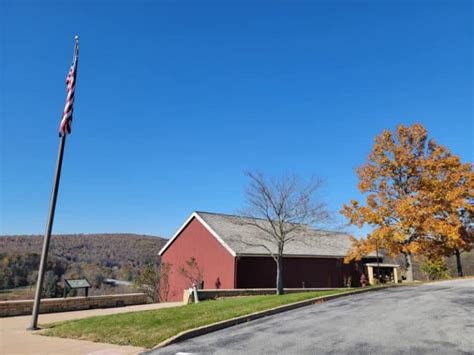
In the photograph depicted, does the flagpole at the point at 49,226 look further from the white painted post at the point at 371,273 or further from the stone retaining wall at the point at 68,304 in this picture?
the white painted post at the point at 371,273

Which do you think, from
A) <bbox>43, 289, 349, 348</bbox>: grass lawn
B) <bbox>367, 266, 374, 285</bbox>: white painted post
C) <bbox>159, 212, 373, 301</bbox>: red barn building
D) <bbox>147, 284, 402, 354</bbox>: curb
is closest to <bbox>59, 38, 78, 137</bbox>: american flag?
<bbox>43, 289, 349, 348</bbox>: grass lawn

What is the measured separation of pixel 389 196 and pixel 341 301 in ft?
42.3

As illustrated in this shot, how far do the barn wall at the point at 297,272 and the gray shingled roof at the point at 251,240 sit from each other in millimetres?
571

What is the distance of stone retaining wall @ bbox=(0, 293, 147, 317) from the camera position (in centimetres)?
1393

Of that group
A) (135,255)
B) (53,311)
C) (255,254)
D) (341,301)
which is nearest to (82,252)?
(135,255)

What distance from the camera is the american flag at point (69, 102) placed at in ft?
41.0

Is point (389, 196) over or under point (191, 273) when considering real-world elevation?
over

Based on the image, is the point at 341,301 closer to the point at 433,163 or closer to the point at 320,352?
the point at 320,352

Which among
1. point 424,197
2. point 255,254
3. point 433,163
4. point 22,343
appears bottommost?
point 22,343

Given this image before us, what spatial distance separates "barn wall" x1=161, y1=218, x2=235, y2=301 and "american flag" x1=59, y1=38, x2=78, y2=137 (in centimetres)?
1493

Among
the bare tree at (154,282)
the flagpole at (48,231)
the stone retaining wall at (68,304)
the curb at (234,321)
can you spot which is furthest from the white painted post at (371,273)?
the flagpole at (48,231)

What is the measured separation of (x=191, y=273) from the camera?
27.9m

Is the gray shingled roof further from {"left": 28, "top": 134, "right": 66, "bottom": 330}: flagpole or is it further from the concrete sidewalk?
the concrete sidewalk

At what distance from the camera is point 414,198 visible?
23484 millimetres
